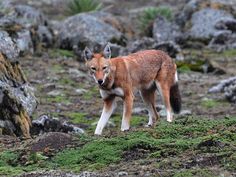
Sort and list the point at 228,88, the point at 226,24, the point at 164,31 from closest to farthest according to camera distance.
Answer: the point at 228,88
the point at 164,31
the point at 226,24

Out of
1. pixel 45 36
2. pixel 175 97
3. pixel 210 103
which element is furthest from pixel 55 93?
pixel 45 36

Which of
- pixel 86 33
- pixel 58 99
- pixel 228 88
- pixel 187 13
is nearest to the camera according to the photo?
pixel 58 99

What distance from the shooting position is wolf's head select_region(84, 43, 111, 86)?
47.1 ft

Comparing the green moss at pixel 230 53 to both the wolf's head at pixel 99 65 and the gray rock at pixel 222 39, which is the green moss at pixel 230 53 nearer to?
the gray rock at pixel 222 39

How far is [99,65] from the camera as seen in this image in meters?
14.5

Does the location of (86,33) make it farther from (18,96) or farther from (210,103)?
(18,96)

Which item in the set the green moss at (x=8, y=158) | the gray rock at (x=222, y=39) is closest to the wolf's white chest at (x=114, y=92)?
the green moss at (x=8, y=158)

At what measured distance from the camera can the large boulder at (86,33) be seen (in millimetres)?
27172

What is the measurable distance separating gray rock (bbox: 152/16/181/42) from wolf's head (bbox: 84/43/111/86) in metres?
14.9

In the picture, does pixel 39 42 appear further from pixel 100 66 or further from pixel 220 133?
pixel 220 133

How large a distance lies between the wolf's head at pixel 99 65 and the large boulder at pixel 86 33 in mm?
11821

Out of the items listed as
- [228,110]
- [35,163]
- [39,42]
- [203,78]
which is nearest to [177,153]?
[35,163]

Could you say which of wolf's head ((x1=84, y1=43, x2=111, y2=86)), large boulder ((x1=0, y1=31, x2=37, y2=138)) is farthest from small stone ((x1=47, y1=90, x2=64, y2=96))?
wolf's head ((x1=84, y1=43, x2=111, y2=86))

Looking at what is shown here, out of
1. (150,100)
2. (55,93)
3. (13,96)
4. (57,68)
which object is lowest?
(57,68)
